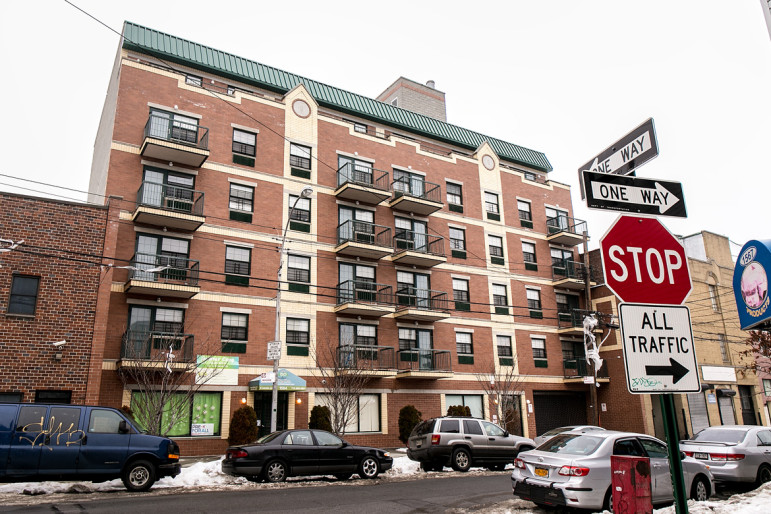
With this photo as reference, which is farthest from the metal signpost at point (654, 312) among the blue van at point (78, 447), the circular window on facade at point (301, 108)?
the circular window on facade at point (301, 108)

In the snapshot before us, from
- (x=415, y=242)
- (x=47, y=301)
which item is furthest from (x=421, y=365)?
(x=47, y=301)

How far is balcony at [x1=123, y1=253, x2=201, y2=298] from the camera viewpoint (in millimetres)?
23750

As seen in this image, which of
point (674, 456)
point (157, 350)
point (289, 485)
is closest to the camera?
point (674, 456)

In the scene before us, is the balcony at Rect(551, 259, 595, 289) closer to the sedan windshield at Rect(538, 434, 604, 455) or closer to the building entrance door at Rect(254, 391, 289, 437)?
the building entrance door at Rect(254, 391, 289, 437)

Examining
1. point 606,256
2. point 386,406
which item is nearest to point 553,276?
point 386,406

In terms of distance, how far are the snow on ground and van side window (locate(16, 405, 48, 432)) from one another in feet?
5.00

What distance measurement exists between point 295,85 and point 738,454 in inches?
1156

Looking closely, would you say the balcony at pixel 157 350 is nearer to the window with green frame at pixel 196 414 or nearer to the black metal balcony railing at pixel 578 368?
the window with green frame at pixel 196 414

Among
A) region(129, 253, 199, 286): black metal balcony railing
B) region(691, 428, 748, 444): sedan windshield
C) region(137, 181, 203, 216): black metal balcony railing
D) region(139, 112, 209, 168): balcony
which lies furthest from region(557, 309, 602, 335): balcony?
region(139, 112, 209, 168): balcony

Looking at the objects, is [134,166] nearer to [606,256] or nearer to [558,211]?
[606,256]

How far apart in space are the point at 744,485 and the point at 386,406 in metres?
18.0

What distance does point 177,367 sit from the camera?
23.3m

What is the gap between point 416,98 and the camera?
44.7 m

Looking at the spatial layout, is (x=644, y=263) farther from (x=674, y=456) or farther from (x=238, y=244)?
(x=238, y=244)
